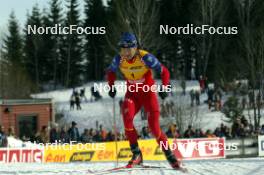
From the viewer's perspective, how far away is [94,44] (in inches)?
2053

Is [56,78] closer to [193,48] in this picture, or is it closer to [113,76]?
[193,48]

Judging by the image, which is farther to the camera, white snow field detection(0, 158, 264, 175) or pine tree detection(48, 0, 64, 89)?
pine tree detection(48, 0, 64, 89)

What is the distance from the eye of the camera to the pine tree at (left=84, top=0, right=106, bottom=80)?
50625 mm

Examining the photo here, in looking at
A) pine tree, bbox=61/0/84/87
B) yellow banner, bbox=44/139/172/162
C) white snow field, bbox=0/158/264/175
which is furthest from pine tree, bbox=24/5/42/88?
white snow field, bbox=0/158/264/175

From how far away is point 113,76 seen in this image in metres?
10.4

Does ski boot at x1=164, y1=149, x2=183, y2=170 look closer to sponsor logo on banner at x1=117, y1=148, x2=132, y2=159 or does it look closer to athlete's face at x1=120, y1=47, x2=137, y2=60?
athlete's face at x1=120, y1=47, x2=137, y2=60

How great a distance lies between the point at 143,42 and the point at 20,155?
17.4m


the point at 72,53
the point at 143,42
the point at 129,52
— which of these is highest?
the point at 72,53

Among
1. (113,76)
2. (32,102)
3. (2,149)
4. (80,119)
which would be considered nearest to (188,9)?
(80,119)

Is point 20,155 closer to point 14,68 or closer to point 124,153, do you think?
point 124,153

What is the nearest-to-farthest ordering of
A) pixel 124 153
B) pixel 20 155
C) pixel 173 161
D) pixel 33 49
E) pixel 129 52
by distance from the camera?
pixel 129 52, pixel 173 161, pixel 20 155, pixel 124 153, pixel 33 49

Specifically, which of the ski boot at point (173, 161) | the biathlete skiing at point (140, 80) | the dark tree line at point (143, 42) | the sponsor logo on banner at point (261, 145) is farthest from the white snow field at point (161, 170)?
the dark tree line at point (143, 42)

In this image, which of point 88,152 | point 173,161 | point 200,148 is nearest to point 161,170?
point 173,161

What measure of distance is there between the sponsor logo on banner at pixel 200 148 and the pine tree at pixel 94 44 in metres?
32.6
